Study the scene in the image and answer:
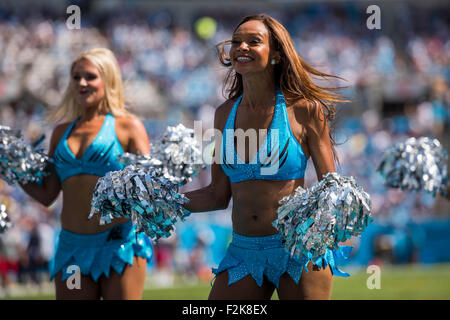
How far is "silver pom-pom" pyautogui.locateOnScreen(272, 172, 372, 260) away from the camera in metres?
2.42

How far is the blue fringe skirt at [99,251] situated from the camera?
3.43 m

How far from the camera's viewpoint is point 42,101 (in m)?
14.1

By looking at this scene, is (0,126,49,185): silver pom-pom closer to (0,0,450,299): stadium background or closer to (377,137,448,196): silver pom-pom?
(377,137,448,196): silver pom-pom

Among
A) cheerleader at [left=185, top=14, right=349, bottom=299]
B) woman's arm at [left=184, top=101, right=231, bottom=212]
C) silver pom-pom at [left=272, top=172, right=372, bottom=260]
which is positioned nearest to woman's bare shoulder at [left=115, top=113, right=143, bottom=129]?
woman's arm at [left=184, top=101, right=231, bottom=212]

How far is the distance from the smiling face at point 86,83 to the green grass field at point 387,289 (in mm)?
4564

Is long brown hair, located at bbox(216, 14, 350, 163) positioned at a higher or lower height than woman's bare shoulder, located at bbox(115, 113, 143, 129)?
higher

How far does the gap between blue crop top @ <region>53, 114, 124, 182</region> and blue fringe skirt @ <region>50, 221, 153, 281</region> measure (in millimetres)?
318

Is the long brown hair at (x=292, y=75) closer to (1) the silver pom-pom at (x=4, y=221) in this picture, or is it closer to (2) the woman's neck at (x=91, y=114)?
(2) the woman's neck at (x=91, y=114)

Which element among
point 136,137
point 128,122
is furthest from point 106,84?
point 136,137

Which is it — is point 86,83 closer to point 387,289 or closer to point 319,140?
point 319,140

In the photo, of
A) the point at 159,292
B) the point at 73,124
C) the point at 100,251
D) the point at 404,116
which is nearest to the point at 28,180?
the point at 73,124

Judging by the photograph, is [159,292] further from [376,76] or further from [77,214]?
[376,76]

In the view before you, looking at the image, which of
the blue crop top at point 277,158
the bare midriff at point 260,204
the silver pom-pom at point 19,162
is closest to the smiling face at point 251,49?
the blue crop top at point 277,158

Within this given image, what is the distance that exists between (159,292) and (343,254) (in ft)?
22.0
